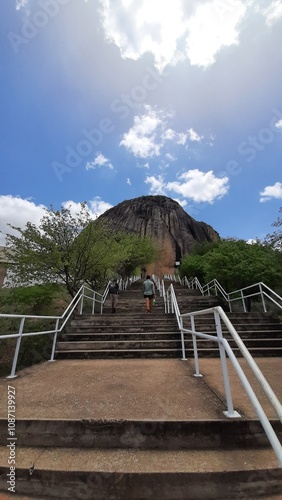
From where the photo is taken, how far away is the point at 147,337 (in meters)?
5.07

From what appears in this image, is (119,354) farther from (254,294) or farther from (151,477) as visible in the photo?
(254,294)

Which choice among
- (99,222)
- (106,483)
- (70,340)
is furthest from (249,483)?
(99,222)

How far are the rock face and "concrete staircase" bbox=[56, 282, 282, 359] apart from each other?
2575 cm

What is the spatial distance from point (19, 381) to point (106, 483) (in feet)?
7.72

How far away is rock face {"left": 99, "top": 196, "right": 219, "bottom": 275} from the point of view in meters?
32.9

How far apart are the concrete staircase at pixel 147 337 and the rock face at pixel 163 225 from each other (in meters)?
25.8

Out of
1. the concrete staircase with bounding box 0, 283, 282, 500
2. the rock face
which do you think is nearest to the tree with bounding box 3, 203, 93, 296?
the concrete staircase with bounding box 0, 283, 282, 500

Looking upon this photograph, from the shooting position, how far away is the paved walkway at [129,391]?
207 cm

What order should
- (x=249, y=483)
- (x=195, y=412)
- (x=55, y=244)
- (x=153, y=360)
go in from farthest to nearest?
Result: 1. (x=55, y=244)
2. (x=153, y=360)
3. (x=195, y=412)
4. (x=249, y=483)

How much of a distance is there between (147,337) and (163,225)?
3133 centimetres

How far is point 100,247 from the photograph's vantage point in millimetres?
9414

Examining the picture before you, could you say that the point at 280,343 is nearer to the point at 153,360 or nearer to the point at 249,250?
the point at 153,360

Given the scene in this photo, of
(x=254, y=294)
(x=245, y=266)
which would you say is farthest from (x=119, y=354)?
(x=245, y=266)

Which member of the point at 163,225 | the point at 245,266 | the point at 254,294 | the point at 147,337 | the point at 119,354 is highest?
the point at 163,225
